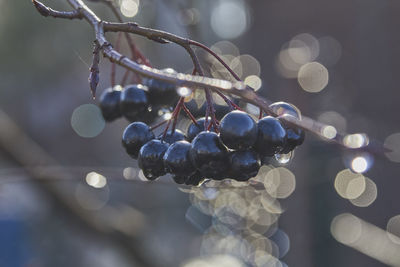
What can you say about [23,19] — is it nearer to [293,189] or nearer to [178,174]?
[293,189]

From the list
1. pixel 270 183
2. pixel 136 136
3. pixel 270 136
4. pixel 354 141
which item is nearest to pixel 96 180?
pixel 136 136

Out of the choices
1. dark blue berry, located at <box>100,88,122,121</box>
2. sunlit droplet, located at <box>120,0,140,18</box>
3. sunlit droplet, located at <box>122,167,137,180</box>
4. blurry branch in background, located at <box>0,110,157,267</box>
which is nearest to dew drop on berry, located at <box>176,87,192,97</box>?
dark blue berry, located at <box>100,88,122,121</box>

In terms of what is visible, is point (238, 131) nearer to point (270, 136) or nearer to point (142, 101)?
point (270, 136)

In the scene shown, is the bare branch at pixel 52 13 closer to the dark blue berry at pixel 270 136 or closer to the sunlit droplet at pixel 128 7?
the dark blue berry at pixel 270 136

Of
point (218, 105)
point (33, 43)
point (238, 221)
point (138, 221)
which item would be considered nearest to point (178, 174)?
point (218, 105)

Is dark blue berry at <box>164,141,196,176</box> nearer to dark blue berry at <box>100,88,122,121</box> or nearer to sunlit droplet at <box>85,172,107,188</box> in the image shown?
dark blue berry at <box>100,88,122,121</box>

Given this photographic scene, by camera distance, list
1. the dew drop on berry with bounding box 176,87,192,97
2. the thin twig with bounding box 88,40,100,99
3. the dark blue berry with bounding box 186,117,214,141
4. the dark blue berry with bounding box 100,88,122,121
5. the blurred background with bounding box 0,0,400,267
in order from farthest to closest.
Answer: the blurred background with bounding box 0,0,400,267 → the dark blue berry with bounding box 100,88,122,121 → the dark blue berry with bounding box 186,117,214,141 → the thin twig with bounding box 88,40,100,99 → the dew drop on berry with bounding box 176,87,192,97
